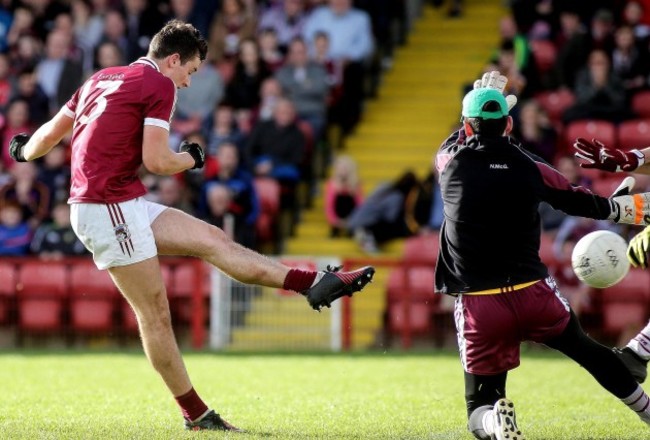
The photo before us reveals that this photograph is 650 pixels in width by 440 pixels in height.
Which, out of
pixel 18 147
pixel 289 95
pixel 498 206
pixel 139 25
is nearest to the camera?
pixel 498 206

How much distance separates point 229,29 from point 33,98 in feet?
9.85

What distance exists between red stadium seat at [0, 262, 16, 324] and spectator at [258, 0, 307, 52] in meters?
5.63

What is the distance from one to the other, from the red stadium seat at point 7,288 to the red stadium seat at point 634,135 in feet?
23.5

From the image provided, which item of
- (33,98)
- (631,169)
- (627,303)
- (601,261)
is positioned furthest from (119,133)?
(33,98)

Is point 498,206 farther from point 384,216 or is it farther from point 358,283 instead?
point 384,216

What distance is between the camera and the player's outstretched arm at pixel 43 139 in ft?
26.3

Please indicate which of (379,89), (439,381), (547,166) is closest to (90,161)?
(547,166)

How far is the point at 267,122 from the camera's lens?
16469 millimetres

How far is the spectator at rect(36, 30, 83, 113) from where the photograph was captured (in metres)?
17.7

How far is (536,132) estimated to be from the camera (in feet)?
50.9

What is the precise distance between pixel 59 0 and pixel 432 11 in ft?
18.6

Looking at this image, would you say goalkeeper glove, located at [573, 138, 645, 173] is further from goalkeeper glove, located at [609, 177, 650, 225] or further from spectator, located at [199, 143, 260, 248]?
spectator, located at [199, 143, 260, 248]

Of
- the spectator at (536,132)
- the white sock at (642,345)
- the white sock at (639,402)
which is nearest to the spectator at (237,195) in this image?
the spectator at (536,132)

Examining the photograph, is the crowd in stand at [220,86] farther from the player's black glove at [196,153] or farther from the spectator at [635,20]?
the player's black glove at [196,153]
